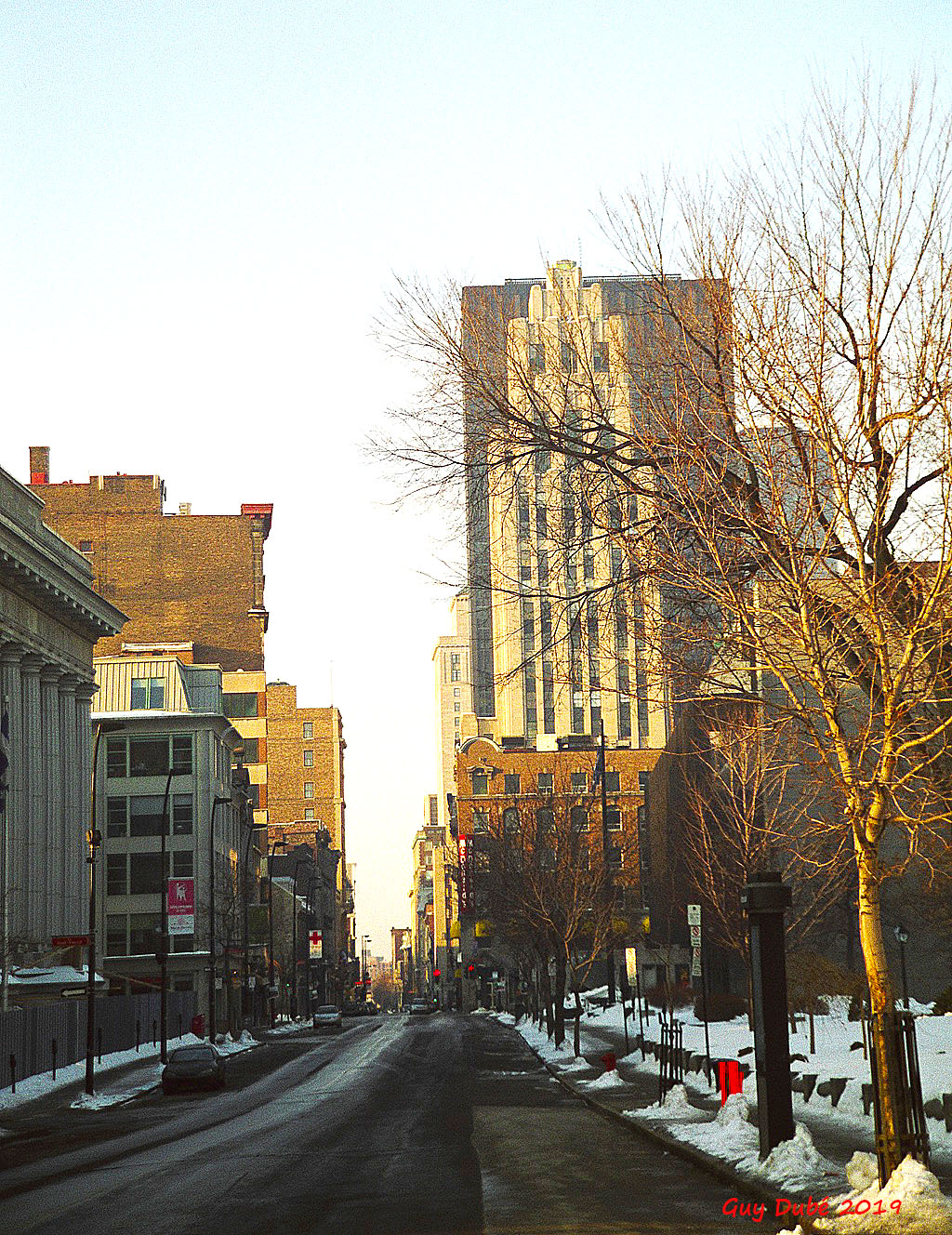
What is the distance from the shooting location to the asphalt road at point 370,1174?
15.2m

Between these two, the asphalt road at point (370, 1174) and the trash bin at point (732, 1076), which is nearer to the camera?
the asphalt road at point (370, 1174)

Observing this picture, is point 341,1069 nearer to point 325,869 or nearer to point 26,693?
point 26,693

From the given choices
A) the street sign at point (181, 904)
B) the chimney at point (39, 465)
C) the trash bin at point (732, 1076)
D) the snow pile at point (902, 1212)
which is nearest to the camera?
the snow pile at point (902, 1212)

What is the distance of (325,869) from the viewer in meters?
177

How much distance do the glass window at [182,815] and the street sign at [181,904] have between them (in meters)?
36.2

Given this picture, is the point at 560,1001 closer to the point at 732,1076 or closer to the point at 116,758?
the point at 732,1076

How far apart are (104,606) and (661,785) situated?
32142mm

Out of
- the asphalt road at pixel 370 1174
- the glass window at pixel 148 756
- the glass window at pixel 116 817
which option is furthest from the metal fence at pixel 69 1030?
the glass window at pixel 148 756

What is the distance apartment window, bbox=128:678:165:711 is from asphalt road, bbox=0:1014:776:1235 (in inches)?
2832

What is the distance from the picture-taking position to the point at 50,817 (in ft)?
220

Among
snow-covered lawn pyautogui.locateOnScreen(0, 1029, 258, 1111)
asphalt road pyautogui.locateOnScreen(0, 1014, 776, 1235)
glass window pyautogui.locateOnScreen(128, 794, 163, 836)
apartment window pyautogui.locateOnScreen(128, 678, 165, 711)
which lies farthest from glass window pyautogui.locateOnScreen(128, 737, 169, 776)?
asphalt road pyautogui.locateOnScreen(0, 1014, 776, 1235)

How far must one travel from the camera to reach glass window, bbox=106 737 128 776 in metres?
94.9

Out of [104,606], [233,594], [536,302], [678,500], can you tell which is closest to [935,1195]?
[678,500]

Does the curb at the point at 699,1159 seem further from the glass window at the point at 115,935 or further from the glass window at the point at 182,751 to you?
the glass window at the point at 182,751
